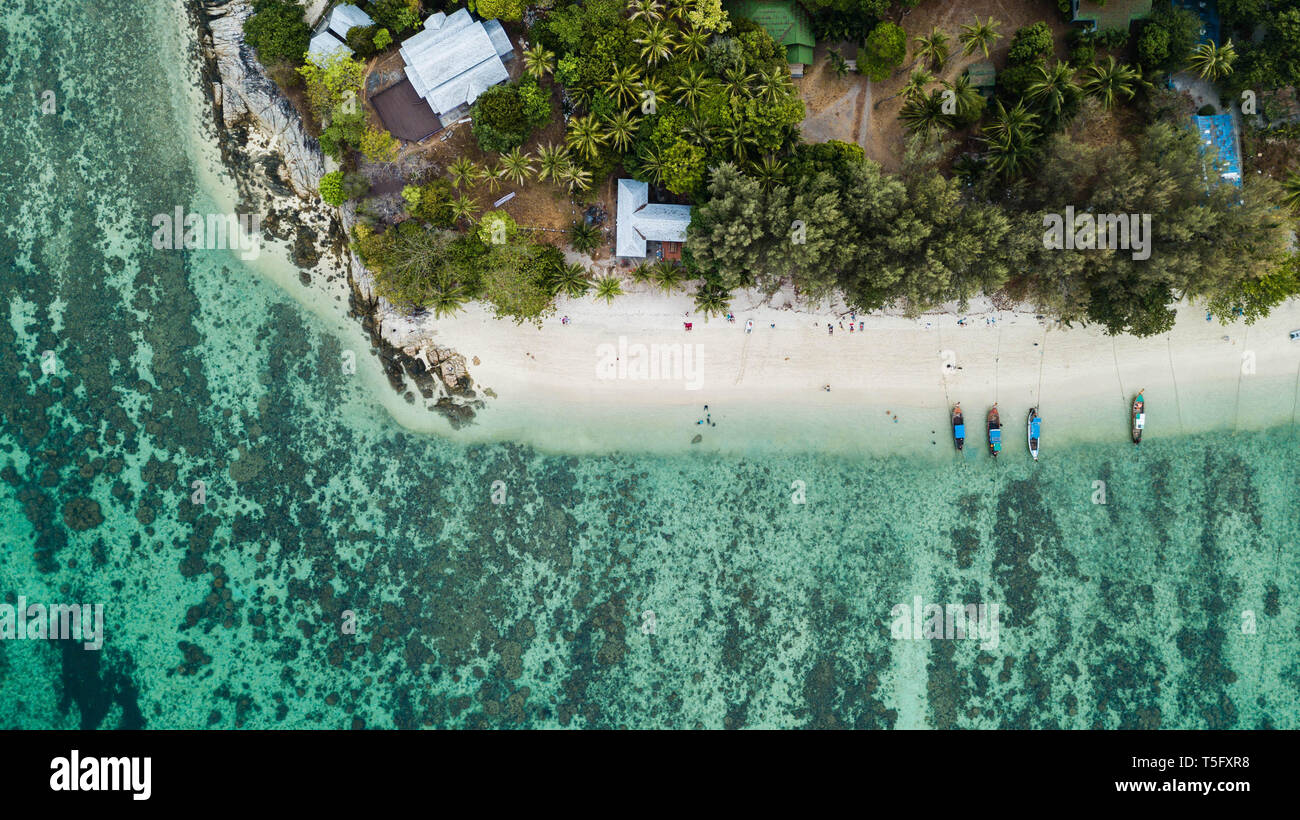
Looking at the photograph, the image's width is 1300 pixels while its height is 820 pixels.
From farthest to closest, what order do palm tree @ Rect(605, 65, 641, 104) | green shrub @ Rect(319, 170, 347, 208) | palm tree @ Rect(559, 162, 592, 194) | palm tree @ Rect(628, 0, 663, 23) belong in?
1. green shrub @ Rect(319, 170, 347, 208)
2. palm tree @ Rect(559, 162, 592, 194)
3. palm tree @ Rect(628, 0, 663, 23)
4. palm tree @ Rect(605, 65, 641, 104)

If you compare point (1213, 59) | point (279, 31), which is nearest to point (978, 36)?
point (1213, 59)

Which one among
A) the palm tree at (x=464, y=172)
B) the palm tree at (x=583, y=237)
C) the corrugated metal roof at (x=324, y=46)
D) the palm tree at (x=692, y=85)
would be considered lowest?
the palm tree at (x=583, y=237)

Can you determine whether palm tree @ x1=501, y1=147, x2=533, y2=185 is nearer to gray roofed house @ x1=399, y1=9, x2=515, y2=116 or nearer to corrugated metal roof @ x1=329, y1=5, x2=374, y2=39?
gray roofed house @ x1=399, y1=9, x2=515, y2=116

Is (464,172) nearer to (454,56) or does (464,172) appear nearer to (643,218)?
(454,56)

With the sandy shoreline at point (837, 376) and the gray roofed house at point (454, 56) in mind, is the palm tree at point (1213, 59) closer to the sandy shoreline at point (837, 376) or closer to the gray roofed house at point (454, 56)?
the sandy shoreline at point (837, 376)

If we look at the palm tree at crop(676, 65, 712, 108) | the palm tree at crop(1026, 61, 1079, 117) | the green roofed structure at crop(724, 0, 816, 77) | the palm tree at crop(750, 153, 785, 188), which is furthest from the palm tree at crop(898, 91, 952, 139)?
the palm tree at crop(676, 65, 712, 108)
